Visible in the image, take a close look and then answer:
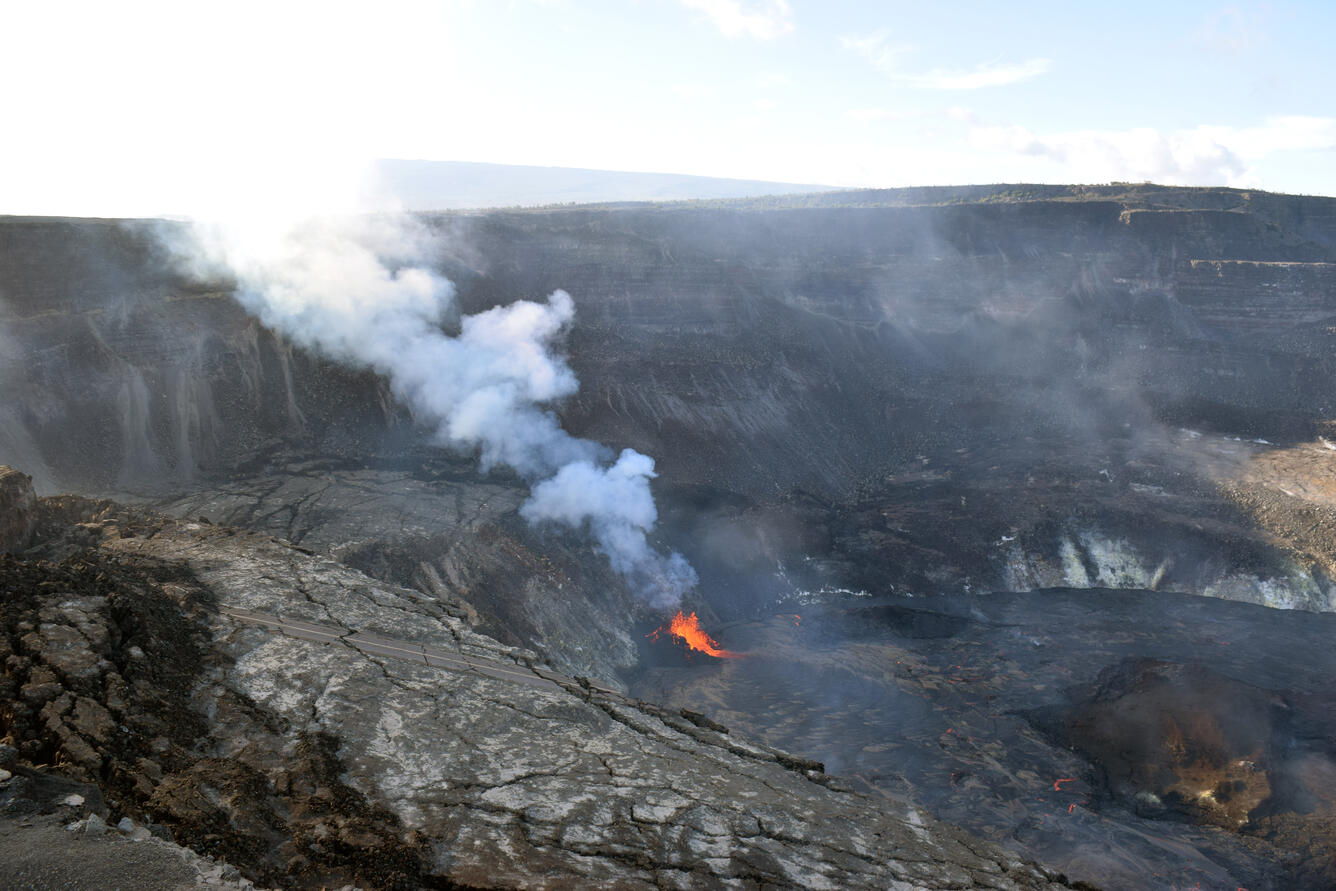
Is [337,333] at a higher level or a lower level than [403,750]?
higher

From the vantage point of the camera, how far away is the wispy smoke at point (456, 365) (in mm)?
21109

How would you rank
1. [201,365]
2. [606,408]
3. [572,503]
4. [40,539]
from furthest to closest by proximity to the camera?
[606,408]
[201,365]
[572,503]
[40,539]

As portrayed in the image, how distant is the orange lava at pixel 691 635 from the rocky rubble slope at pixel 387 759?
9010mm

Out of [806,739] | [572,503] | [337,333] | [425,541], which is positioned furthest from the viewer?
[337,333]

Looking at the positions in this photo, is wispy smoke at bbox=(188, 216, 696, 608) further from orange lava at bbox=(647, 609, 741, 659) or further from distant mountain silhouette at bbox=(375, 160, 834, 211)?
distant mountain silhouette at bbox=(375, 160, 834, 211)

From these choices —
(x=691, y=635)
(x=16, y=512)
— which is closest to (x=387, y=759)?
(x=16, y=512)

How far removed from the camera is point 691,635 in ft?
63.8

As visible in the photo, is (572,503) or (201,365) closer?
(572,503)

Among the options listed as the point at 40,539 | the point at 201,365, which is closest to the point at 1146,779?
the point at 40,539

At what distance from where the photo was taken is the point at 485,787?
277 inches

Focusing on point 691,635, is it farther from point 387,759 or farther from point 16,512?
point 16,512

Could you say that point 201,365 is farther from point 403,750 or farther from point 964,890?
point 964,890

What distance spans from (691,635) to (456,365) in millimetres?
11384

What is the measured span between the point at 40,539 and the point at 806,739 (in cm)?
1424
